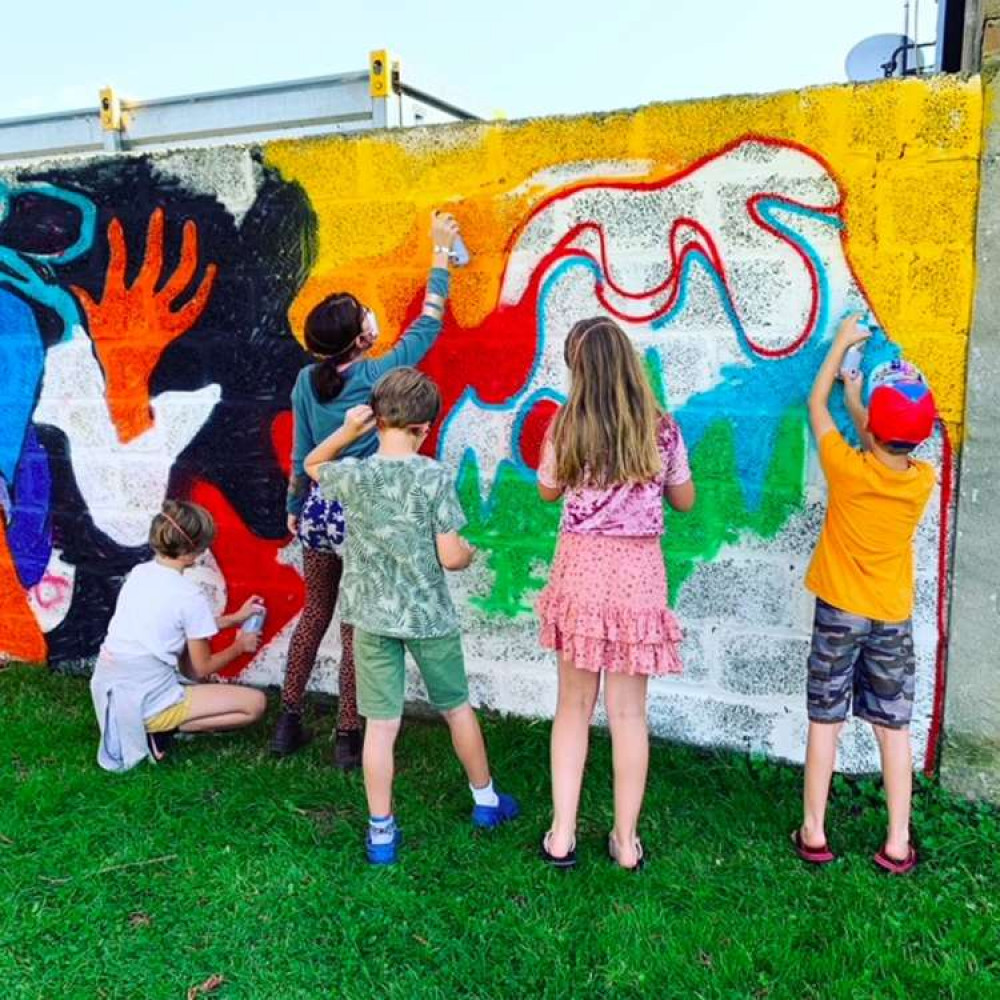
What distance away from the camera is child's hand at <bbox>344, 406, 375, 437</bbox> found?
320 centimetres

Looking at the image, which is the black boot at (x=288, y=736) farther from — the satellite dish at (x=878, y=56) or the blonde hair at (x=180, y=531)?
the satellite dish at (x=878, y=56)

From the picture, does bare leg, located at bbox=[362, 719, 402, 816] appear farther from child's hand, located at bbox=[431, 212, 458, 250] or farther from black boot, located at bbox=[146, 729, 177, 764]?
child's hand, located at bbox=[431, 212, 458, 250]

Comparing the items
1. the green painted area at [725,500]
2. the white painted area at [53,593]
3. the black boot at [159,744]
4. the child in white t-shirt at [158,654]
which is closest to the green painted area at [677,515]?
the green painted area at [725,500]

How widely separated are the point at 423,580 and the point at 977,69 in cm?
222

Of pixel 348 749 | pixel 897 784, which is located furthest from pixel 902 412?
pixel 348 749

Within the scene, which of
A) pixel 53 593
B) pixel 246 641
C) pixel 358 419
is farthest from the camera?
pixel 53 593

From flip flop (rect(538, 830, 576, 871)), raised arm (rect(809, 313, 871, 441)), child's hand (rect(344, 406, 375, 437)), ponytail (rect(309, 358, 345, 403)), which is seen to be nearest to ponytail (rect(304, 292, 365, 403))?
ponytail (rect(309, 358, 345, 403))

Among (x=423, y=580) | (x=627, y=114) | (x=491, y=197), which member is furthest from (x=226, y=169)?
(x=423, y=580)

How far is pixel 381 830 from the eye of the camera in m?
3.11

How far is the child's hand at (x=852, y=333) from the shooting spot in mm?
3133

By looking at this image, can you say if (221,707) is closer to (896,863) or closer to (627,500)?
(627,500)

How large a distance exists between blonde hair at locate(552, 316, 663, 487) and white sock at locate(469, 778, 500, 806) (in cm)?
109

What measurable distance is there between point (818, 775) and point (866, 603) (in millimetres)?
544

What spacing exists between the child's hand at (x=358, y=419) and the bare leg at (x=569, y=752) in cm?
95
